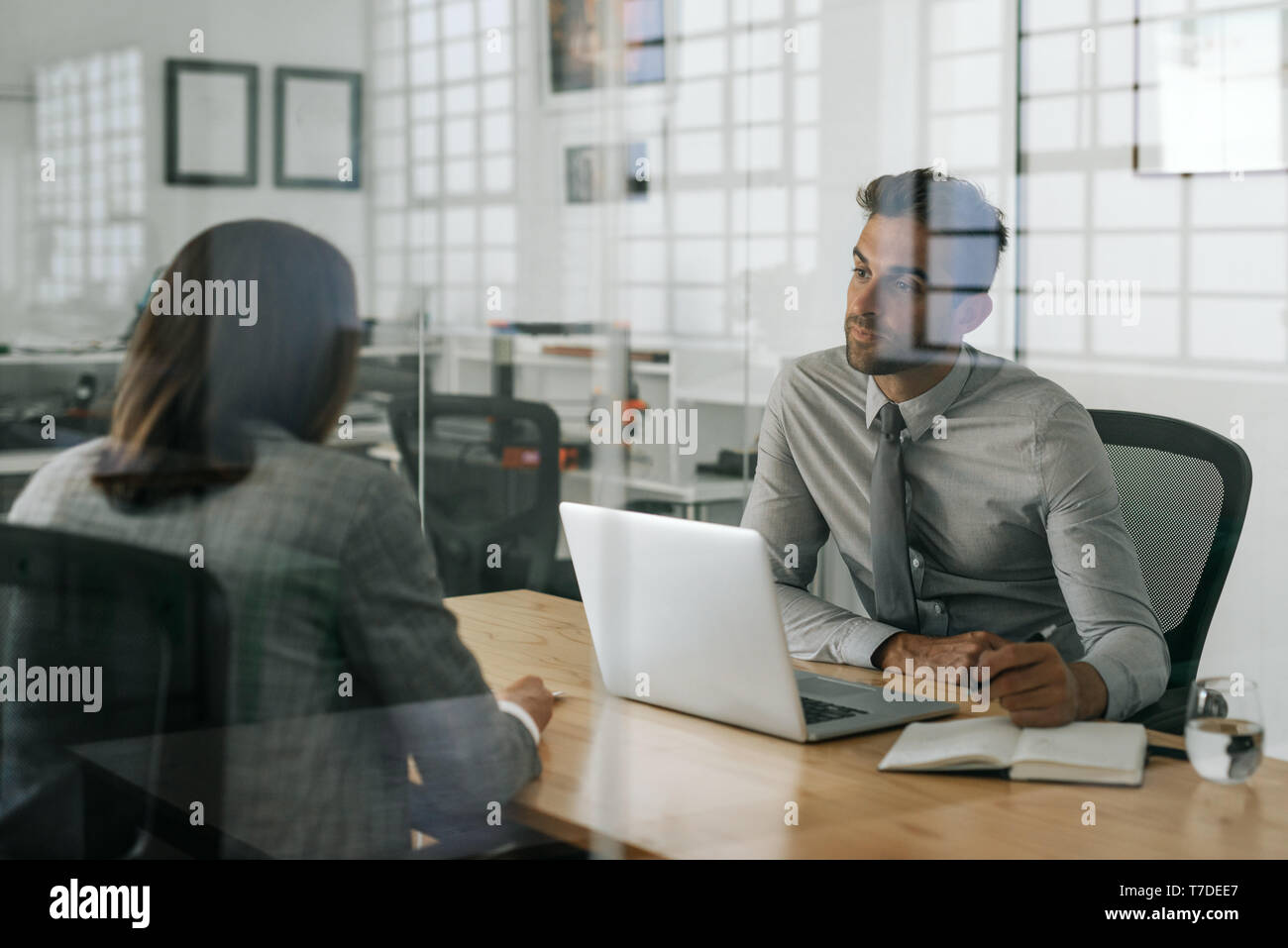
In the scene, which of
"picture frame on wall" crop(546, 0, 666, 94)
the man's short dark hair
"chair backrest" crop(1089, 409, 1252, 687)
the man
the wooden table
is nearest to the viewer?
the wooden table

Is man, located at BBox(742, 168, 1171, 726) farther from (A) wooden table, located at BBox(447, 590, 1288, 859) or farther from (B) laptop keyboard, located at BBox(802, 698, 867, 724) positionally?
(A) wooden table, located at BBox(447, 590, 1288, 859)

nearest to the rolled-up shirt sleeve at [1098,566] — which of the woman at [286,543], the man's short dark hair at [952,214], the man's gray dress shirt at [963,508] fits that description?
the man's gray dress shirt at [963,508]

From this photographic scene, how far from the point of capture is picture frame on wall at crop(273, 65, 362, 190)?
4.51ft

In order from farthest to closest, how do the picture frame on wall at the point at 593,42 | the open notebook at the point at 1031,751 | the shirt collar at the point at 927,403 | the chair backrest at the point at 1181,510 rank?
the shirt collar at the point at 927,403 → the chair backrest at the point at 1181,510 → the picture frame on wall at the point at 593,42 → the open notebook at the point at 1031,751

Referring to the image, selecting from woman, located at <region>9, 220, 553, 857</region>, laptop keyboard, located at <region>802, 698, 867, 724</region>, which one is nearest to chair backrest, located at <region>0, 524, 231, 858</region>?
woman, located at <region>9, 220, 553, 857</region>

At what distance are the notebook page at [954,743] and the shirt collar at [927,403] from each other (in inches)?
28.2

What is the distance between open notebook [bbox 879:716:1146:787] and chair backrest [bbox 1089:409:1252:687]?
58 cm

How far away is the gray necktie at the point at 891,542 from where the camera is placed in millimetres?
1907

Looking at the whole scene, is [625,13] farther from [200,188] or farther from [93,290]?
[93,290]

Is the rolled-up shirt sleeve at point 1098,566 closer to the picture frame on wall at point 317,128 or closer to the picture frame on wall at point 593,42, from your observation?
the picture frame on wall at point 593,42

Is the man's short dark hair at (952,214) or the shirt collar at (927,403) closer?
the shirt collar at (927,403)

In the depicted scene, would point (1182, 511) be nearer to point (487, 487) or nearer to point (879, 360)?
point (879, 360)

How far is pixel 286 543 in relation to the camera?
4.27 feet
